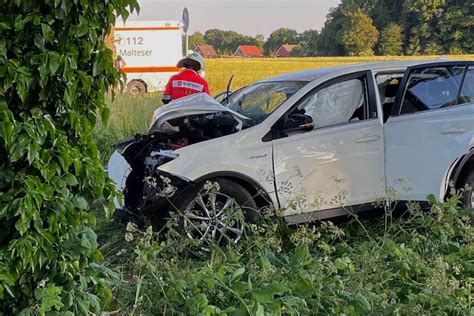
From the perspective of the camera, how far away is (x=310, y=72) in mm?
5754

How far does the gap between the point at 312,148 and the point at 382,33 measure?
62.2 meters

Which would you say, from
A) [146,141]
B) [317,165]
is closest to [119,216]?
[146,141]

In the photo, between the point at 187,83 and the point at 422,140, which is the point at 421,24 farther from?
the point at 422,140

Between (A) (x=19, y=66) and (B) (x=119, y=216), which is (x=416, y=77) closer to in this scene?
(B) (x=119, y=216)

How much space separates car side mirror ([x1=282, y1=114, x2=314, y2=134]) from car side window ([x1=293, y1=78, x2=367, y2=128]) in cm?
12

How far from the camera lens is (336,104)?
5312 millimetres

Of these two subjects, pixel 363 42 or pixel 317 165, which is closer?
pixel 317 165

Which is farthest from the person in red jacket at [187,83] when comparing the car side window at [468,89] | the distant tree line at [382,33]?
the distant tree line at [382,33]

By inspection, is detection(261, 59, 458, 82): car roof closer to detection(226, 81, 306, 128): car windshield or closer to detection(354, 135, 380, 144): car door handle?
detection(226, 81, 306, 128): car windshield

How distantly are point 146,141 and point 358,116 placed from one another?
2.15 metres

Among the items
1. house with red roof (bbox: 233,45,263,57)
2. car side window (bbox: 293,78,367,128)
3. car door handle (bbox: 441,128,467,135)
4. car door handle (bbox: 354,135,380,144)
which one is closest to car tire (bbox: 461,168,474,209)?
car door handle (bbox: 441,128,467,135)

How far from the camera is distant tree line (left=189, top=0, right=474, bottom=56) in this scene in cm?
5734

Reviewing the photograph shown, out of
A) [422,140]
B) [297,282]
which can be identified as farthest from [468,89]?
[297,282]

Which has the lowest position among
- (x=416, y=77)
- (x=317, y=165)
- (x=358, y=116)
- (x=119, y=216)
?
(x=119, y=216)
